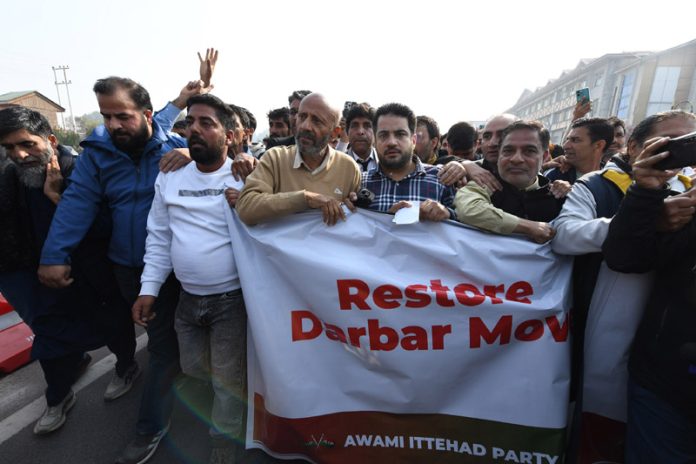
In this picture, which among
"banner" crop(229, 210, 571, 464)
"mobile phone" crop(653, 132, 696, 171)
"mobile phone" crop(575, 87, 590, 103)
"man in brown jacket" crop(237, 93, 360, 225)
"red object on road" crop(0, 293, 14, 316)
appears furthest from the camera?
"mobile phone" crop(575, 87, 590, 103)

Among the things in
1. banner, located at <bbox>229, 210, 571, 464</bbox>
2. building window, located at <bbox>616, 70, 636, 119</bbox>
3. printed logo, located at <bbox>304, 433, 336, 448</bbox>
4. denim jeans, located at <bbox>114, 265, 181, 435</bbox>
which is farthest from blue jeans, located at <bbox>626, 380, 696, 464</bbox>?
building window, located at <bbox>616, 70, 636, 119</bbox>

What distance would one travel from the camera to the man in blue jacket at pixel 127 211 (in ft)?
7.02

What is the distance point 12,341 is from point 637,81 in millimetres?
44595

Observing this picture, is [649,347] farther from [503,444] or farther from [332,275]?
[332,275]

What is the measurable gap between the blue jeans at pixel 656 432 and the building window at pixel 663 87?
3997cm

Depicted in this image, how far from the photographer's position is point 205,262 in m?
1.94

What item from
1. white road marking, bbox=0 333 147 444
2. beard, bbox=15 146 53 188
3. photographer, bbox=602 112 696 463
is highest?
beard, bbox=15 146 53 188

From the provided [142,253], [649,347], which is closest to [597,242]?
[649,347]

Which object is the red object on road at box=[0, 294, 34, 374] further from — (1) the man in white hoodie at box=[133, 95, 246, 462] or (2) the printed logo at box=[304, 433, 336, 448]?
(2) the printed logo at box=[304, 433, 336, 448]

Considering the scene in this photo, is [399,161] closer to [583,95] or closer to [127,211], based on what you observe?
[127,211]

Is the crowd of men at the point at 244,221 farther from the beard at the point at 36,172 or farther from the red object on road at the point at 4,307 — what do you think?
the red object on road at the point at 4,307

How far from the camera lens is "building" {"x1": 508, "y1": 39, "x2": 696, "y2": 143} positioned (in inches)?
1193

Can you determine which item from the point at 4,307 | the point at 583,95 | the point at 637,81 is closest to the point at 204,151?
the point at 4,307

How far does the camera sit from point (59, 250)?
2.13 meters
